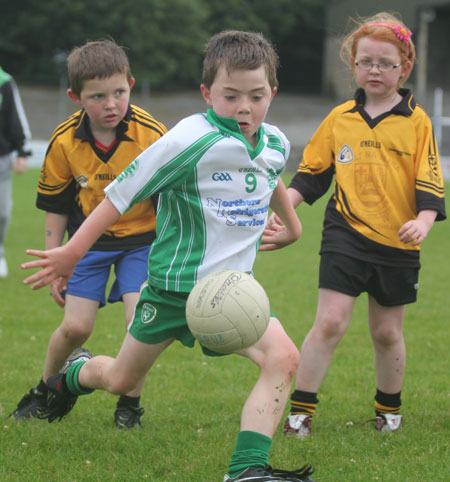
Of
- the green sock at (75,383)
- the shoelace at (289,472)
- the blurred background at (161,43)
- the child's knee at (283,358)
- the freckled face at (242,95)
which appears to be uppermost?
the freckled face at (242,95)

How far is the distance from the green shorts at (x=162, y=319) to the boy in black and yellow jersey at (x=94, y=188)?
81 centimetres

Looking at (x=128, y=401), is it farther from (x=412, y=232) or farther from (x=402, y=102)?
(x=402, y=102)

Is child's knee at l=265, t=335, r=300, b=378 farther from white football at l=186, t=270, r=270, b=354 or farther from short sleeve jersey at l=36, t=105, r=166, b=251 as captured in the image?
short sleeve jersey at l=36, t=105, r=166, b=251

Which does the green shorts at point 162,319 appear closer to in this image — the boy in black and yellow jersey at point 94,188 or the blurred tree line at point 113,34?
the boy in black and yellow jersey at point 94,188

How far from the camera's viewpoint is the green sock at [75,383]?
424cm

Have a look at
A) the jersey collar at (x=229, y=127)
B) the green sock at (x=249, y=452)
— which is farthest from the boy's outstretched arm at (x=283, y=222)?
the green sock at (x=249, y=452)

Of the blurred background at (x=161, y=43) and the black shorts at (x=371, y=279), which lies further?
the blurred background at (x=161, y=43)

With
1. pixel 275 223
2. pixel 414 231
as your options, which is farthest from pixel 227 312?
pixel 414 231

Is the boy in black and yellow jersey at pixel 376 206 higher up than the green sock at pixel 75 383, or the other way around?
the boy in black and yellow jersey at pixel 376 206

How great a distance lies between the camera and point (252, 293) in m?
3.38

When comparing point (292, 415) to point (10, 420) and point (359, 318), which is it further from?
point (359, 318)

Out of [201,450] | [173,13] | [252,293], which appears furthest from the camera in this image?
[173,13]

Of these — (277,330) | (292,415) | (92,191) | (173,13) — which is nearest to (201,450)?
(292,415)

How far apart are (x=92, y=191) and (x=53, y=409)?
122cm
